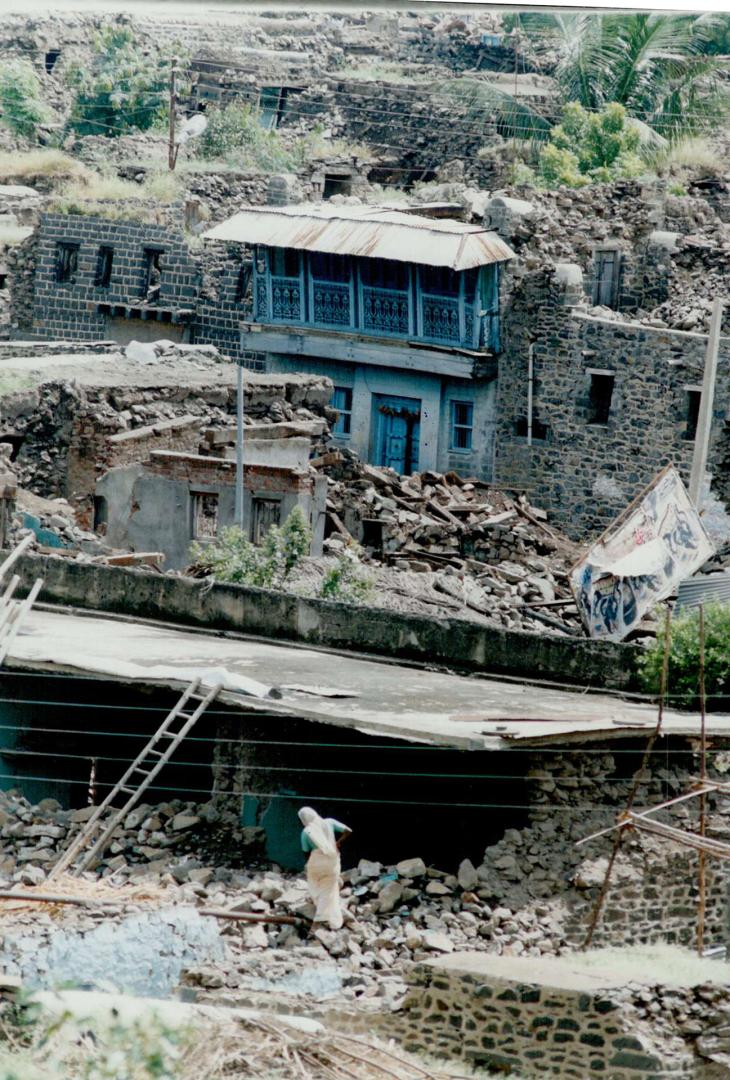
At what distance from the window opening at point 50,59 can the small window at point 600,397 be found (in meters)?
6.03

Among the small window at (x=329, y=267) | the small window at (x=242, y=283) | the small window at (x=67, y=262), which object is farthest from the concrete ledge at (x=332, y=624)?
the small window at (x=67, y=262)

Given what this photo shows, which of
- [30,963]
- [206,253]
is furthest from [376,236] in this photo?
[30,963]

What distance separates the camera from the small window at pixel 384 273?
24281 mm

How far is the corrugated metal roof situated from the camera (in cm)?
2386

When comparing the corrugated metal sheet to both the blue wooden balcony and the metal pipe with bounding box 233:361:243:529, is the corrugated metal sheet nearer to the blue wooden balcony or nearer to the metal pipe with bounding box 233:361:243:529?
the metal pipe with bounding box 233:361:243:529

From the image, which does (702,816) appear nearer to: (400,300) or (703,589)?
(703,589)

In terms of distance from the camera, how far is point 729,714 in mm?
13445

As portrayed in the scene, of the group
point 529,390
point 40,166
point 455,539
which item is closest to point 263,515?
point 455,539

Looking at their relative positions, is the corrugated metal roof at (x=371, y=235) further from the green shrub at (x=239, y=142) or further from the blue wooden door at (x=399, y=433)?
the green shrub at (x=239, y=142)

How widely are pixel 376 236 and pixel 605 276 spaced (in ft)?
8.49

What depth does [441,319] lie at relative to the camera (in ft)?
80.0

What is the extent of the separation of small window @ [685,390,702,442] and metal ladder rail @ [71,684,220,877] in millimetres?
9971

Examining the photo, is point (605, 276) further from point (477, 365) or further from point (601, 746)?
point (601, 746)

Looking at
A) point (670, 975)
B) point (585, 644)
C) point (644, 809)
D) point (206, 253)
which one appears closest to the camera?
point (670, 975)
